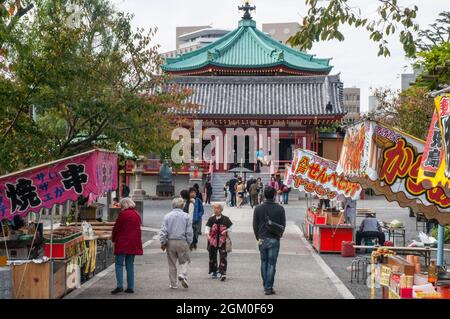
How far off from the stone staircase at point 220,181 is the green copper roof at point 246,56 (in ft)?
28.9

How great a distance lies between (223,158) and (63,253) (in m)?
33.5

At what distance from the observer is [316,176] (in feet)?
60.8

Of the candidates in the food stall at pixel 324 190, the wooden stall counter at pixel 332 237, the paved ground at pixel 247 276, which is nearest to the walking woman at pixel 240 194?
the paved ground at pixel 247 276

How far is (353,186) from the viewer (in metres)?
16.9

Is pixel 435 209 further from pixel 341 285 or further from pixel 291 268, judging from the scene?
pixel 291 268

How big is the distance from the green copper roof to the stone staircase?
8.81 meters

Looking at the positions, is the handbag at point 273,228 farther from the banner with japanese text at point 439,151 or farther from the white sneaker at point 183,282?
the banner with japanese text at point 439,151

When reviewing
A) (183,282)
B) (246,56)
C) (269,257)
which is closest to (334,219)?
(269,257)

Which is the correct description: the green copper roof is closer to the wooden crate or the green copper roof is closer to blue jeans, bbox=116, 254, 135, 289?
blue jeans, bbox=116, 254, 135, 289

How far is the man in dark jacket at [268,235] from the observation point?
11.6 m

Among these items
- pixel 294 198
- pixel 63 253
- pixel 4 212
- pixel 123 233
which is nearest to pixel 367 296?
pixel 123 233

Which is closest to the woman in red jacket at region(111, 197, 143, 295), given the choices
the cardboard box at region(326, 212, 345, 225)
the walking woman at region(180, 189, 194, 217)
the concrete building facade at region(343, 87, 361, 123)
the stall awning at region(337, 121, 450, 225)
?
the stall awning at region(337, 121, 450, 225)

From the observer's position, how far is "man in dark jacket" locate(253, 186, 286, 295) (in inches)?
456
